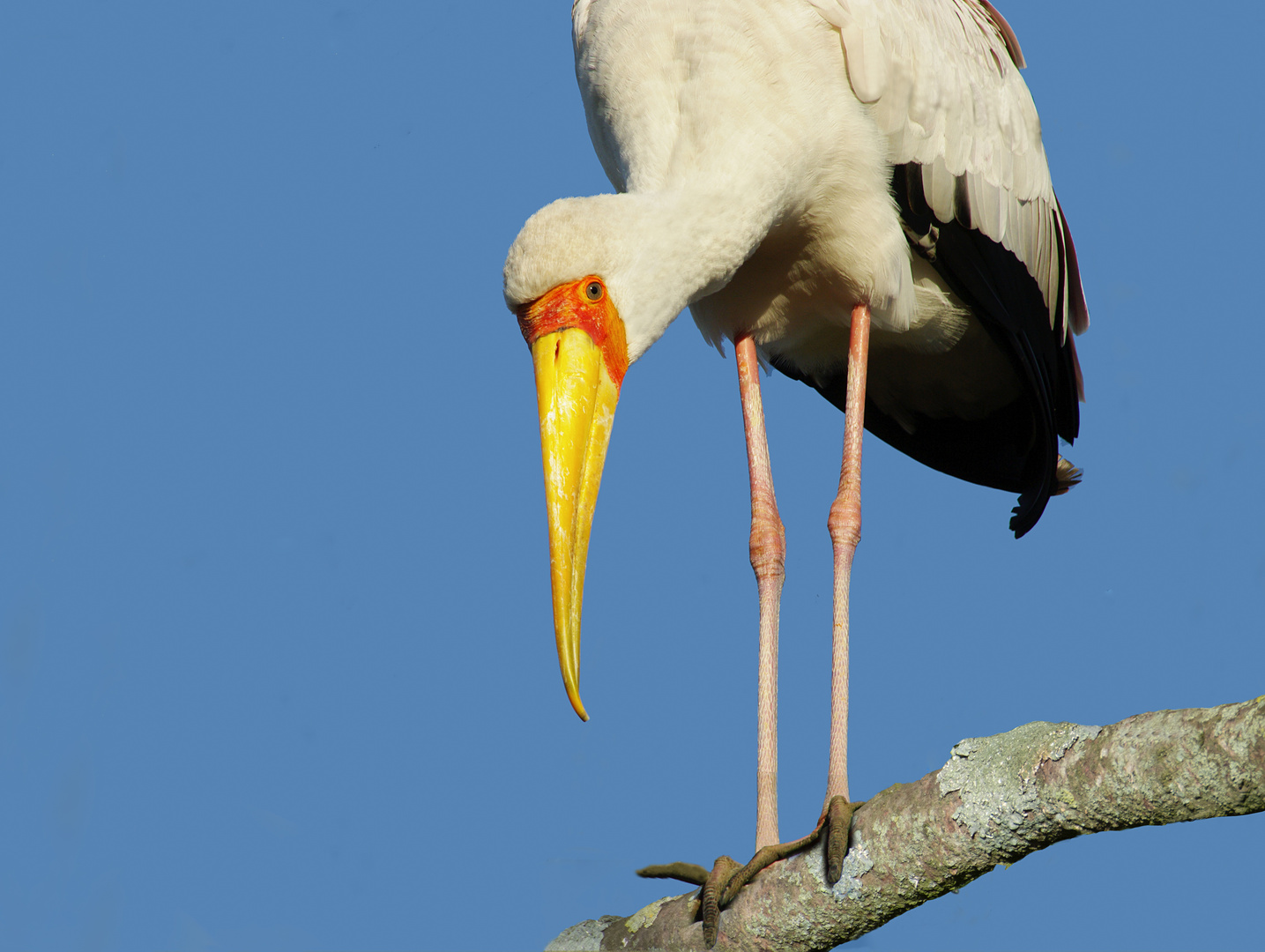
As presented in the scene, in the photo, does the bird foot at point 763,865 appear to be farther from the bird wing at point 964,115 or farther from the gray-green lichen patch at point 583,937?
the bird wing at point 964,115

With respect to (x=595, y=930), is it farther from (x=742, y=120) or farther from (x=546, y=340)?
(x=742, y=120)

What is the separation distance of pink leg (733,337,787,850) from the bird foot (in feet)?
1.38

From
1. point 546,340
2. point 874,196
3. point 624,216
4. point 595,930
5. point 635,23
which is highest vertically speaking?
point 635,23

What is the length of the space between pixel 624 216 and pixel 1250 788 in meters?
2.04

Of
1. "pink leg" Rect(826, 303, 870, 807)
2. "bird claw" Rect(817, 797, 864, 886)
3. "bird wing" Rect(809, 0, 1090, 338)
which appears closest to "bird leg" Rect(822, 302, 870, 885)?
"pink leg" Rect(826, 303, 870, 807)

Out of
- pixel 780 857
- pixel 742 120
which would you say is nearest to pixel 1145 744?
pixel 780 857

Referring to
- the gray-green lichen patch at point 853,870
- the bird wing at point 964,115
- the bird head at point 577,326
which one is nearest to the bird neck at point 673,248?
the bird head at point 577,326

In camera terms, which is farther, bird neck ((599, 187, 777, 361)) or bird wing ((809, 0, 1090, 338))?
bird wing ((809, 0, 1090, 338))

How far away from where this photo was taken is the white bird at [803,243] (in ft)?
11.3

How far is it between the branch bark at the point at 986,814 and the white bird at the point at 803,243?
11cm

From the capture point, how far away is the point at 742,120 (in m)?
3.75

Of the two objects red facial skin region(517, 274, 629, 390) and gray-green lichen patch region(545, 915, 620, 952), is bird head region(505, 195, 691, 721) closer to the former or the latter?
red facial skin region(517, 274, 629, 390)

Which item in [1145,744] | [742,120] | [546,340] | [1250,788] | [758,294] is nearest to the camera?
[1250,788]

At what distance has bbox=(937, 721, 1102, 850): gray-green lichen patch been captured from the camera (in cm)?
259
